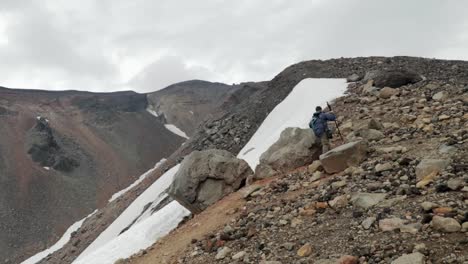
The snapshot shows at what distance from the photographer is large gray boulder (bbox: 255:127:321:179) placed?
634 inches

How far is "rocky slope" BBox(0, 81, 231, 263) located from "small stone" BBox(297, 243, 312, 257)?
47235 mm

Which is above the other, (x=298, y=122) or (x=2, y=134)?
(x=2, y=134)

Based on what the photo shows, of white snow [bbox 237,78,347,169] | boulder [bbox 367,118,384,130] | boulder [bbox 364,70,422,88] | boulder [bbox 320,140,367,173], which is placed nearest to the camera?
boulder [bbox 320,140,367,173]

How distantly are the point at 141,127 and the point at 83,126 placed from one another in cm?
1220

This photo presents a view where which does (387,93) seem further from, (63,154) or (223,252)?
(63,154)

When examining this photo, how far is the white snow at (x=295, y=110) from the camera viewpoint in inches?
1016

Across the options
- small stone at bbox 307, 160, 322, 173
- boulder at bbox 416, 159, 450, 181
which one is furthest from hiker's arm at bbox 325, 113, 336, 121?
boulder at bbox 416, 159, 450, 181

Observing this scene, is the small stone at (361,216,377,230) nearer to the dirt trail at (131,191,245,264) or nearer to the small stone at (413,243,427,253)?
the small stone at (413,243,427,253)

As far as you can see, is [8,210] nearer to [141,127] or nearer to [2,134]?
[2,134]

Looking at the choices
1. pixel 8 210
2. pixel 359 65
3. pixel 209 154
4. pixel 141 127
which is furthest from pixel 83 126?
pixel 209 154

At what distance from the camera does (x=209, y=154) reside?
17.6 meters

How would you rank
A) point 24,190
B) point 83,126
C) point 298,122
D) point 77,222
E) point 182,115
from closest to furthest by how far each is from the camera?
point 298,122 < point 77,222 < point 24,190 < point 83,126 < point 182,115

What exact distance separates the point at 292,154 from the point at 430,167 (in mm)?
6240

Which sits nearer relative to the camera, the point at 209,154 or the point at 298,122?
the point at 209,154
